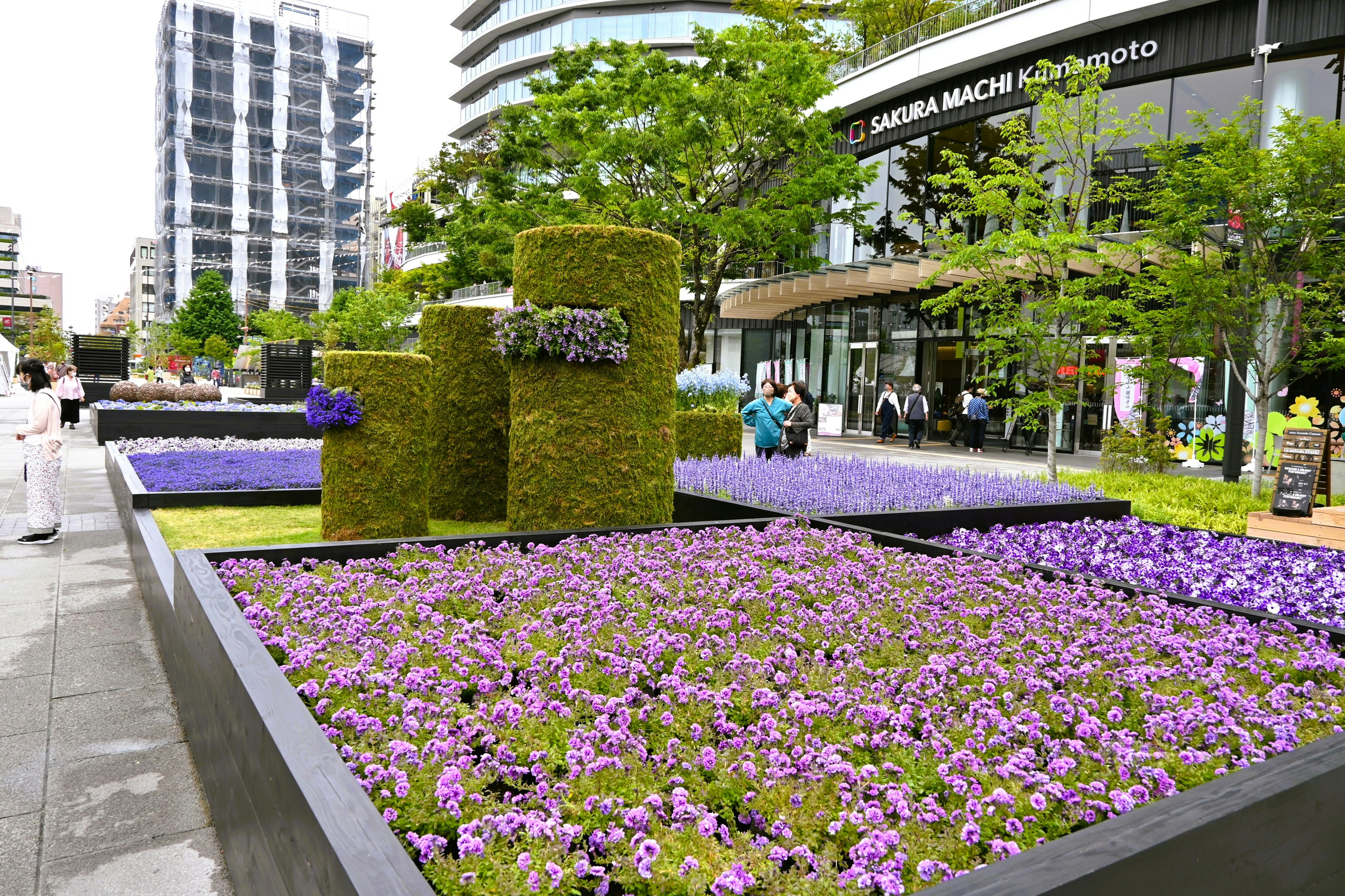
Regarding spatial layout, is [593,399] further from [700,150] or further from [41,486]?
[700,150]

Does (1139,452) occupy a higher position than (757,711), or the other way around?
(1139,452)

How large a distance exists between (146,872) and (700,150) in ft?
66.9

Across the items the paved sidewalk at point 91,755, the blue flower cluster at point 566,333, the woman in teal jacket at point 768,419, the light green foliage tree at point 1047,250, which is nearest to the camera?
the paved sidewalk at point 91,755

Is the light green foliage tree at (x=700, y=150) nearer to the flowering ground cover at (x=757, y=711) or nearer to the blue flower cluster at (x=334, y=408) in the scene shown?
the blue flower cluster at (x=334, y=408)

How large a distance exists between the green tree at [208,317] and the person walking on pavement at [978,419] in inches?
2510

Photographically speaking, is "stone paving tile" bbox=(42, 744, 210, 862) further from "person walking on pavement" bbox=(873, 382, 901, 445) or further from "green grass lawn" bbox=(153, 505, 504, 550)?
"person walking on pavement" bbox=(873, 382, 901, 445)

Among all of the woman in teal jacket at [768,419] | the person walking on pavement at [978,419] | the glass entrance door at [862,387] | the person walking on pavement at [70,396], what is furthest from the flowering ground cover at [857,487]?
the person walking on pavement at [70,396]

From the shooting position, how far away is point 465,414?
872 centimetres

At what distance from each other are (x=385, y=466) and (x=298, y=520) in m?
2.25

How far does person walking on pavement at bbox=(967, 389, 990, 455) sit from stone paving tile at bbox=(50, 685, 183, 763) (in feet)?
66.6

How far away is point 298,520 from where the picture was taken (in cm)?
888

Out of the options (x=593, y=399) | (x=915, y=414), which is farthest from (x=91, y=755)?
(x=915, y=414)

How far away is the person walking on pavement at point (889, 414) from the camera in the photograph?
25.5 m

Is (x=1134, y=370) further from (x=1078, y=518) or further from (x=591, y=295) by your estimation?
(x=591, y=295)
